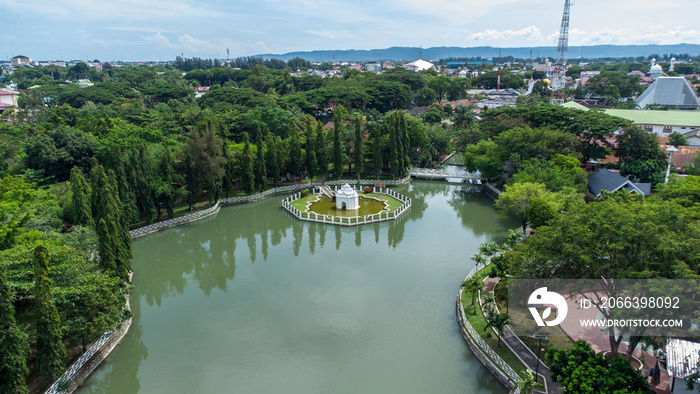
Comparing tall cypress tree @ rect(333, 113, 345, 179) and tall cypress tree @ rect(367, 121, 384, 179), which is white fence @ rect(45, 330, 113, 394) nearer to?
tall cypress tree @ rect(333, 113, 345, 179)

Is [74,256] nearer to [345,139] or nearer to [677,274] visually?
[677,274]

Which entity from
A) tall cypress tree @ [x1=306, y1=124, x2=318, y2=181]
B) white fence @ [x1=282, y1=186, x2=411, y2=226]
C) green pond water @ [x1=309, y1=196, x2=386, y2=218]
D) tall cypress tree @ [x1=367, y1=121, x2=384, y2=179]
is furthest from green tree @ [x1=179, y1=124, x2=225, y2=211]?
tall cypress tree @ [x1=367, y1=121, x2=384, y2=179]

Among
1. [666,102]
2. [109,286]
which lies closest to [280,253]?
[109,286]

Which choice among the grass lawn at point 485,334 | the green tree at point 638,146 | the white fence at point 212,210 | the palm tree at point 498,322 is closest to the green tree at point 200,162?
the white fence at point 212,210

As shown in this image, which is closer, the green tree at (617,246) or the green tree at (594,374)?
the green tree at (594,374)

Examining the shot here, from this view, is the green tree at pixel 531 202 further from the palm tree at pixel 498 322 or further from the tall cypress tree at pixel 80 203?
the tall cypress tree at pixel 80 203

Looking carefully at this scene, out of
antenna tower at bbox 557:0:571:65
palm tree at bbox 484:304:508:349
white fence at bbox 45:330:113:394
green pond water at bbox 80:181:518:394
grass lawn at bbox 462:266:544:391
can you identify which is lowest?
green pond water at bbox 80:181:518:394

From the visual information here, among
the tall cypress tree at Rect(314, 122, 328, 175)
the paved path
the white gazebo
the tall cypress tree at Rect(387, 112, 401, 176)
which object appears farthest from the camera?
the tall cypress tree at Rect(387, 112, 401, 176)
